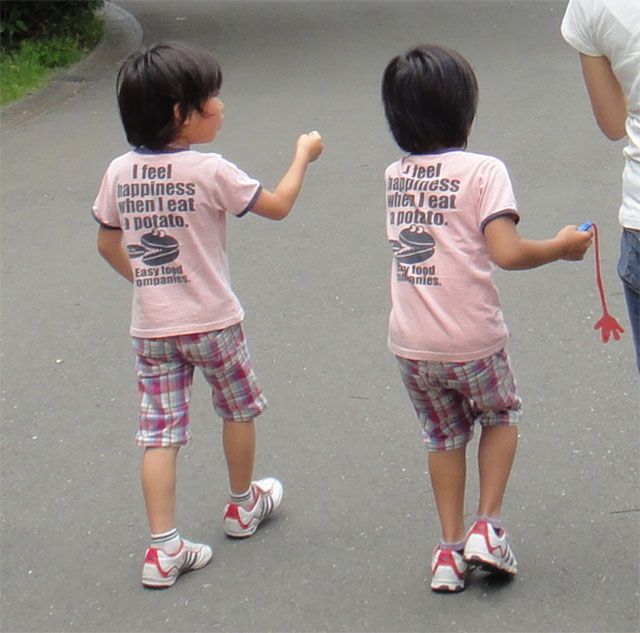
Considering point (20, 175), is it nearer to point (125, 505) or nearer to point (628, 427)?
point (125, 505)

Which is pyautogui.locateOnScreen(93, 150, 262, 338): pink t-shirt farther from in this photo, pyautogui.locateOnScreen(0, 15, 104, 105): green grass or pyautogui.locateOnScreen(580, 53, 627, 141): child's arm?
pyautogui.locateOnScreen(0, 15, 104, 105): green grass

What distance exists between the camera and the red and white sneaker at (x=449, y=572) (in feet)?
9.87

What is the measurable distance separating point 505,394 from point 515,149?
14.5 feet

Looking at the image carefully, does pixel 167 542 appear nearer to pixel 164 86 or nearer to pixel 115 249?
pixel 115 249

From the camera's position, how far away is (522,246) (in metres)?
2.67

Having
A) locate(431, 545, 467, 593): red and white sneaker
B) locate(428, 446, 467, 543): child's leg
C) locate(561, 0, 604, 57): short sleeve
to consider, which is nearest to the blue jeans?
locate(561, 0, 604, 57): short sleeve

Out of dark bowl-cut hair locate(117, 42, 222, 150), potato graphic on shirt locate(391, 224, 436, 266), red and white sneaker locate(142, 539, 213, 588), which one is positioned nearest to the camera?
potato graphic on shirt locate(391, 224, 436, 266)

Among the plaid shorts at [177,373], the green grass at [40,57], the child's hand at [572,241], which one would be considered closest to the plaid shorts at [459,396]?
the child's hand at [572,241]

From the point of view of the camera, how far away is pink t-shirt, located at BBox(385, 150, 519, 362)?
2.72 m

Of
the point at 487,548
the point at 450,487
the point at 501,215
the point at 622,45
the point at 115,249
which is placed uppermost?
the point at 622,45

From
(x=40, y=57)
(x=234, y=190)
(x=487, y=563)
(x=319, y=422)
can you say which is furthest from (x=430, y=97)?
(x=40, y=57)

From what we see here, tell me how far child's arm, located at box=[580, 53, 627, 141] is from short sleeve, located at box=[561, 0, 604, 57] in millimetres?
24

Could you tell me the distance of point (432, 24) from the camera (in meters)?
11.6

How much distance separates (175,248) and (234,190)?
0.22 m
